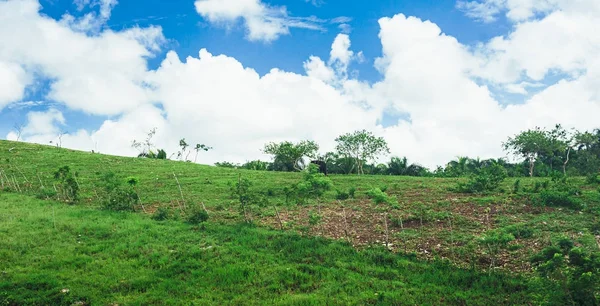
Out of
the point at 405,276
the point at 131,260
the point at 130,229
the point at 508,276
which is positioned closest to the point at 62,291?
the point at 131,260

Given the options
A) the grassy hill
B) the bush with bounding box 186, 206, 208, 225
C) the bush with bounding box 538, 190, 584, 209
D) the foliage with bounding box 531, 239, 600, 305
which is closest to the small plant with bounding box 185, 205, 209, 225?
the bush with bounding box 186, 206, 208, 225

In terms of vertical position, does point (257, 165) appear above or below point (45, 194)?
above

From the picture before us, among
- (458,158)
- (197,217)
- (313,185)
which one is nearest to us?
(313,185)

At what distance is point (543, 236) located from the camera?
508 inches

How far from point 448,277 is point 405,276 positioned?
1.06 m

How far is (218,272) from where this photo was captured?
11.0 meters

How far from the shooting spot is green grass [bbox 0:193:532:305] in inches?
378

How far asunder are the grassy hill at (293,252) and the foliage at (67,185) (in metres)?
1.17

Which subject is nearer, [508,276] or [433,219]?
[508,276]

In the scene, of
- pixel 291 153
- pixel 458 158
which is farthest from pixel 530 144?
pixel 291 153

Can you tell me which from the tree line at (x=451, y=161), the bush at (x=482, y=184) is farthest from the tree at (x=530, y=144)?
the bush at (x=482, y=184)

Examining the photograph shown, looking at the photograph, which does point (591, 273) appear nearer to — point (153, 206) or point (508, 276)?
point (508, 276)

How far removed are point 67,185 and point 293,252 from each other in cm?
1545

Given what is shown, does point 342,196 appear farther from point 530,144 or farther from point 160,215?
point 530,144
